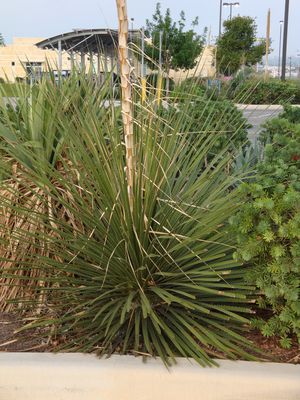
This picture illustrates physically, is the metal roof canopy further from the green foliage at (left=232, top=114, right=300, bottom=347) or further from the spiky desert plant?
the green foliage at (left=232, top=114, right=300, bottom=347)

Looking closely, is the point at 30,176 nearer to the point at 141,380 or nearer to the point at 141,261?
the point at 141,261

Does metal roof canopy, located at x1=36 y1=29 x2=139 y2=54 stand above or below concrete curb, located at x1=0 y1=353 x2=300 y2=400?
above

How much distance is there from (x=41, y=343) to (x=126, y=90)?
1502mm

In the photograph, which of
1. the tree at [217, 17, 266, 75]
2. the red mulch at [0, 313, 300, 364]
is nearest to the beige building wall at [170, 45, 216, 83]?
the red mulch at [0, 313, 300, 364]

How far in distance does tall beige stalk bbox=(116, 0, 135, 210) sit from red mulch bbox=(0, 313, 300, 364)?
3.11 ft

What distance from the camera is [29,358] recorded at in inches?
115

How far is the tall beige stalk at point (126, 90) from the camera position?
3051 mm

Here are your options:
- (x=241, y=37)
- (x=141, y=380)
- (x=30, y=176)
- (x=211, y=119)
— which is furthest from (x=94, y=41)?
(x=241, y=37)

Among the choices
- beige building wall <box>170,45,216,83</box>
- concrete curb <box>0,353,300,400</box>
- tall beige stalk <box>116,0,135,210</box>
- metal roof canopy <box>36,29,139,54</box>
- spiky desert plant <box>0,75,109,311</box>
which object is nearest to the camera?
concrete curb <box>0,353,300,400</box>

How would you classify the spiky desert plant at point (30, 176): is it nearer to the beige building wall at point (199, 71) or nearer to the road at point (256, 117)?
the beige building wall at point (199, 71)

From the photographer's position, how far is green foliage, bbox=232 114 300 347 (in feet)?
9.24

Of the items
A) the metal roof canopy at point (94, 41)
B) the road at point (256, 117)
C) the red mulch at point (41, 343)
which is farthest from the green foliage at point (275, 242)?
the metal roof canopy at point (94, 41)

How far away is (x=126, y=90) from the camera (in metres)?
3.15

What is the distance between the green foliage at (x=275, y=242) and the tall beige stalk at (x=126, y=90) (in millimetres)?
602
